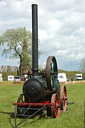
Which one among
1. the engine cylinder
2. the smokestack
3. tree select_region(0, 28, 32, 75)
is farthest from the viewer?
tree select_region(0, 28, 32, 75)

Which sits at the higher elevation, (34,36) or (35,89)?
(34,36)

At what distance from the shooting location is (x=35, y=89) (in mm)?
6461

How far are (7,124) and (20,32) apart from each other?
3687 centimetres

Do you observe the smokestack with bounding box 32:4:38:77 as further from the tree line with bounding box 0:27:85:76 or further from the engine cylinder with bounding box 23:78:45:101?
the tree line with bounding box 0:27:85:76

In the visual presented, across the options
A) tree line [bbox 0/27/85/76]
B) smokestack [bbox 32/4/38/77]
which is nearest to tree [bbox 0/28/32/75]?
tree line [bbox 0/27/85/76]

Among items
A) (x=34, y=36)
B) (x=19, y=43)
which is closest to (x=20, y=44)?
(x=19, y=43)

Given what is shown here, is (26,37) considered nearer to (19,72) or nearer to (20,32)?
(20,32)

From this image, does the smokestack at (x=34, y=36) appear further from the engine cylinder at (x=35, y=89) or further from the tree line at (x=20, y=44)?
the tree line at (x=20, y=44)

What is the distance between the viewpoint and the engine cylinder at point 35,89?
645 cm

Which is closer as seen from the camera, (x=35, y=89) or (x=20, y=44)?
(x=35, y=89)

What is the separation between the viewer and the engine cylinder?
254 inches

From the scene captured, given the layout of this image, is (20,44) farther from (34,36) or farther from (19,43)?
(34,36)

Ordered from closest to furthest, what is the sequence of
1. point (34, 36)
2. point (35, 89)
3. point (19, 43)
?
point (35, 89) < point (34, 36) < point (19, 43)

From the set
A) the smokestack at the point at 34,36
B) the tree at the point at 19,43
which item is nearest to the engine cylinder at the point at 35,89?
the smokestack at the point at 34,36
